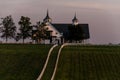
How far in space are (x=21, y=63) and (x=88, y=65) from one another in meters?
10.4

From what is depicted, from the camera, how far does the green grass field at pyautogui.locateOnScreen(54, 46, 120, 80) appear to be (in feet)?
202

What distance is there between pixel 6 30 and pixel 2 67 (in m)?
86.7

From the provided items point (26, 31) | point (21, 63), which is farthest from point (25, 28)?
point (21, 63)

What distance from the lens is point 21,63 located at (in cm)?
7038

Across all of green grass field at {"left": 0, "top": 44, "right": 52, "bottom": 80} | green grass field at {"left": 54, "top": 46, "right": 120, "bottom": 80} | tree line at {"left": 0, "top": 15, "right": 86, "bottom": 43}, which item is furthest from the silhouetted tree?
green grass field at {"left": 0, "top": 44, "right": 52, "bottom": 80}

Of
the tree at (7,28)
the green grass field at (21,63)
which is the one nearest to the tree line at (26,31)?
the tree at (7,28)

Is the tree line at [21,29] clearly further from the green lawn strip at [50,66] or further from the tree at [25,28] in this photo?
the green lawn strip at [50,66]

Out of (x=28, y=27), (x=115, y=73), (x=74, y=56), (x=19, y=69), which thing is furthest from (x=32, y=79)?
(x=28, y=27)

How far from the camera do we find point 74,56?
77.2 m

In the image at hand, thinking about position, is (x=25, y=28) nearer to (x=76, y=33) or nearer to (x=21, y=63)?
(x=76, y=33)

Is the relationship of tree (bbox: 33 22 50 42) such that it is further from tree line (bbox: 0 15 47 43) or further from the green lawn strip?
the green lawn strip

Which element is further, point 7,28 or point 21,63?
point 7,28

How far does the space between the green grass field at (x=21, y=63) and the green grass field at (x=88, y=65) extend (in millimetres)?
3274

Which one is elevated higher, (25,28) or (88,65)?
(25,28)
